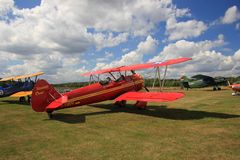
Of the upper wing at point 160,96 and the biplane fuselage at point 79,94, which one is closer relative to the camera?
the upper wing at point 160,96

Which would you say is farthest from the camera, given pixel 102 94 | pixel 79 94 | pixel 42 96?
pixel 102 94

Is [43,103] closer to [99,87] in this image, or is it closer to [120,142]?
[99,87]

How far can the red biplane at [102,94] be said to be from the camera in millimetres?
10656

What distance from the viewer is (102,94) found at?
42.8ft

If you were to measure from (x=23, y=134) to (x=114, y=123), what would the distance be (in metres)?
3.67

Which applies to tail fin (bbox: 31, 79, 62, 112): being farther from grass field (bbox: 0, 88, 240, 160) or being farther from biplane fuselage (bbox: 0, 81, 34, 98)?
biplane fuselage (bbox: 0, 81, 34, 98)

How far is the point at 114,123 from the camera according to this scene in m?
9.47

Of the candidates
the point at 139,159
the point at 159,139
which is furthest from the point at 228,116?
the point at 139,159

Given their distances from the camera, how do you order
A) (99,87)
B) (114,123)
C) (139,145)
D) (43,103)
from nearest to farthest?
(139,145) → (114,123) → (43,103) → (99,87)

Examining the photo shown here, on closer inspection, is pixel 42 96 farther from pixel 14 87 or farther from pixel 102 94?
pixel 14 87

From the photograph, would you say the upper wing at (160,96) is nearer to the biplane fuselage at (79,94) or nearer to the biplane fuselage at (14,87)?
the biplane fuselage at (79,94)

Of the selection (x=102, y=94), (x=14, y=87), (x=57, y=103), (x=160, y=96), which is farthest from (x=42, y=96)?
(x=14, y=87)

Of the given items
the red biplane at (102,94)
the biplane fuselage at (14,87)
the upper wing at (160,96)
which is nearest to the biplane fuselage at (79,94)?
the red biplane at (102,94)

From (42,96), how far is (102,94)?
11.9ft
